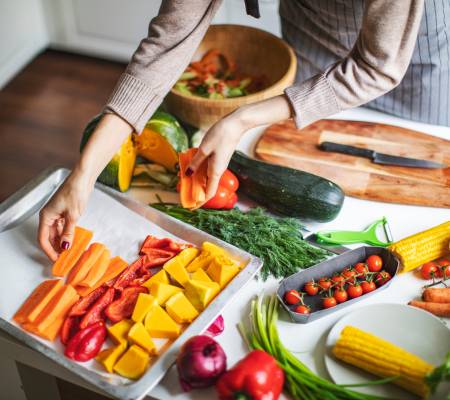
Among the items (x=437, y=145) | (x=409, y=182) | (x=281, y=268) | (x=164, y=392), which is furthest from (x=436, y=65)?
(x=164, y=392)

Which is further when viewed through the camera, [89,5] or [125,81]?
[89,5]

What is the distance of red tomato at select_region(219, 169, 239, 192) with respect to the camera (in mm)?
1938

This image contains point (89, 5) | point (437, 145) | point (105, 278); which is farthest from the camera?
point (89, 5)

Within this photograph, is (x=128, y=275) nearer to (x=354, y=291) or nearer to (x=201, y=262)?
(x=201, y=262)

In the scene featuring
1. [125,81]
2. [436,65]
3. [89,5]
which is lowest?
[89,5]

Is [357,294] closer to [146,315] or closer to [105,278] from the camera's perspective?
[146,315]

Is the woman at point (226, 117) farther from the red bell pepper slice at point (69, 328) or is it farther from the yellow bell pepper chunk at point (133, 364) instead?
the yellow bell pepper chunk at point (133, 364)

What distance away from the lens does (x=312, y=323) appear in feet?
5.19


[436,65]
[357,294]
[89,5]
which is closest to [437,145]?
[436,65]

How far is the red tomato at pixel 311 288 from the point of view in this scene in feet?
5.28

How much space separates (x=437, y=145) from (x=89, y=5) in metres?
3.18

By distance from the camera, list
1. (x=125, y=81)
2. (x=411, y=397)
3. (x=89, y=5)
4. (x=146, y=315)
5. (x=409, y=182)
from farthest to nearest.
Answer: (x=89, y=5)
(x=409, y=182)
(x=125, y=81)
(x=146, y=315)
(x=411, y=397)

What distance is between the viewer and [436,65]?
2.23 m

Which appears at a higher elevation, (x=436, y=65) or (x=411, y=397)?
(x=436, y=65)
